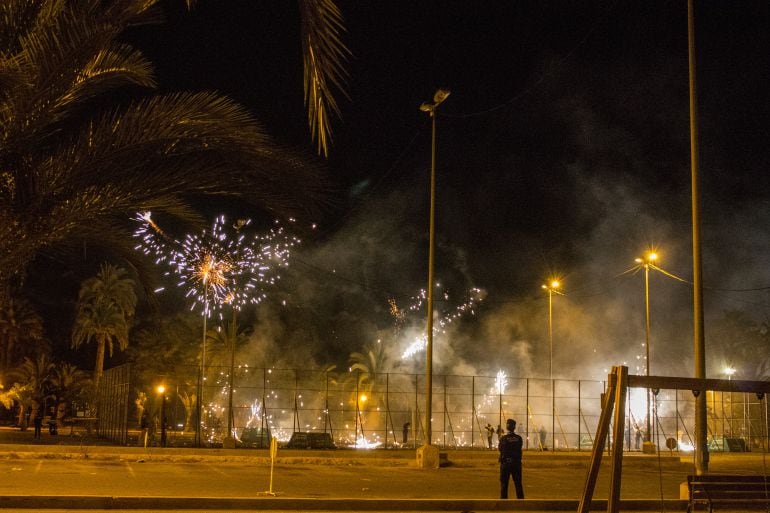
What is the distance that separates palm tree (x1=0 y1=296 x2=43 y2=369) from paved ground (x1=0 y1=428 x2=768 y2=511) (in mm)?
37802

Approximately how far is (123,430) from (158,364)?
30.9 m

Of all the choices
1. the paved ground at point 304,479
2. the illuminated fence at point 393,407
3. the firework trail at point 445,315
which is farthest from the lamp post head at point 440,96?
the firework trail at point 445,315

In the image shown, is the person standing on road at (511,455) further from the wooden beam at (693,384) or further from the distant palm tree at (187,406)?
the distant palm tree at (187,406)

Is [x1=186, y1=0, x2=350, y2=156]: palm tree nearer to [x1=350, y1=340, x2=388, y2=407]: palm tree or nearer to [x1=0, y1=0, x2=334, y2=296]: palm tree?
[x1=0, y1=0, x2=334, y2=296]: palm tree

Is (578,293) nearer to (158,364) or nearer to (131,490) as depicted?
(158,364)

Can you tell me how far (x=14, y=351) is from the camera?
67.5 m

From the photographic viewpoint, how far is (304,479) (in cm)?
2186

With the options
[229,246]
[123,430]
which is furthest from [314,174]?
[229,246]

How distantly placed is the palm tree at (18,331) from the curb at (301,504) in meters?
49.6

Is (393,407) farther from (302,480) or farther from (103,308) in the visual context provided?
(302,480)

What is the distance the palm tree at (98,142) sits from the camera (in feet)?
24.5

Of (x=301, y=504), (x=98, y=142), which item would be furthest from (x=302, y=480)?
(x=98, y=142)

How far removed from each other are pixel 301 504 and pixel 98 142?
9.15 m

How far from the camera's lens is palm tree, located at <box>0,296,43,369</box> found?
201 feet
